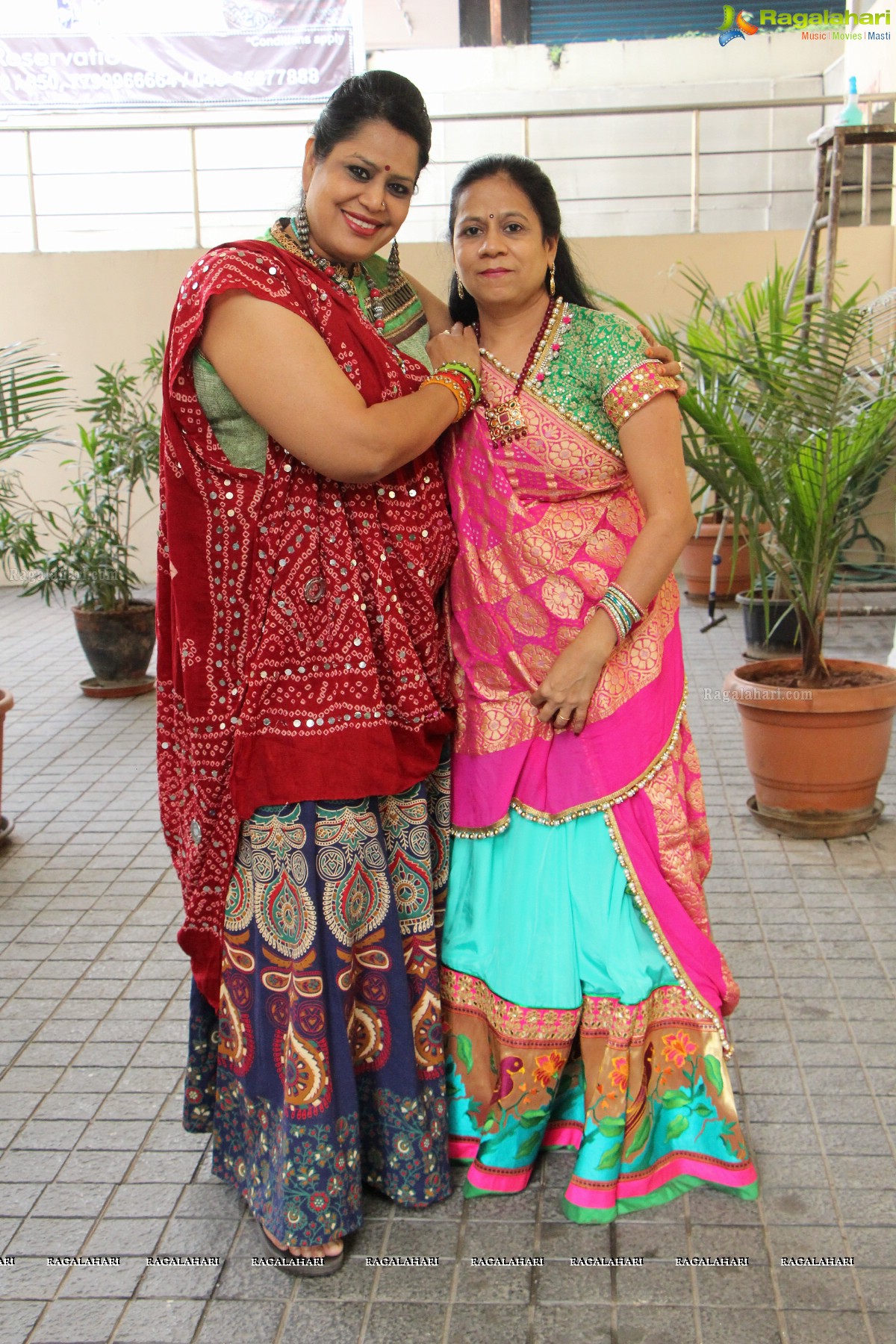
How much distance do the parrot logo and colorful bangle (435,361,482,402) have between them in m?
8.24

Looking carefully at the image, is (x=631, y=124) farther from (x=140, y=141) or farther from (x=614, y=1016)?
(x=614, y=1016)

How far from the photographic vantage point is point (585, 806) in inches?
81.8

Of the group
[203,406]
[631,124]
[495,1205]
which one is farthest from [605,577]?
[631,124]

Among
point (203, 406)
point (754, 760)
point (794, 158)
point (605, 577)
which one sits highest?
A: point (794, 158)

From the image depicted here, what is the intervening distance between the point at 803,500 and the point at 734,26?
6927mm

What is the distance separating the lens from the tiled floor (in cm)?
186

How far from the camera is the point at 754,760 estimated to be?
3.95 m

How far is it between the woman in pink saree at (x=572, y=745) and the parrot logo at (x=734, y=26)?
799 cm

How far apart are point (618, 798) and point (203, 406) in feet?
3.06

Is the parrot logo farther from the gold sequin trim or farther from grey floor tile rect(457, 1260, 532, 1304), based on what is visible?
grey floor tile rect(457, 1260, 532, 1304)

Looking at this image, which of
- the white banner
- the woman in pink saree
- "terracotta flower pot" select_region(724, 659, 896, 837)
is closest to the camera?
the woman in pink saree

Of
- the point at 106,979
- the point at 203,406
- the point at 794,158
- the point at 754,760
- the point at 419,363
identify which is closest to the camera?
the point at 203,406

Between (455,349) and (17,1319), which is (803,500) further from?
(17,1319)

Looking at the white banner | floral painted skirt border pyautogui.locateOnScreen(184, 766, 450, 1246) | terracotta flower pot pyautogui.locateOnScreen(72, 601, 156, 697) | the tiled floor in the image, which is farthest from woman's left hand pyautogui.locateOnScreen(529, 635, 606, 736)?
the white banner
